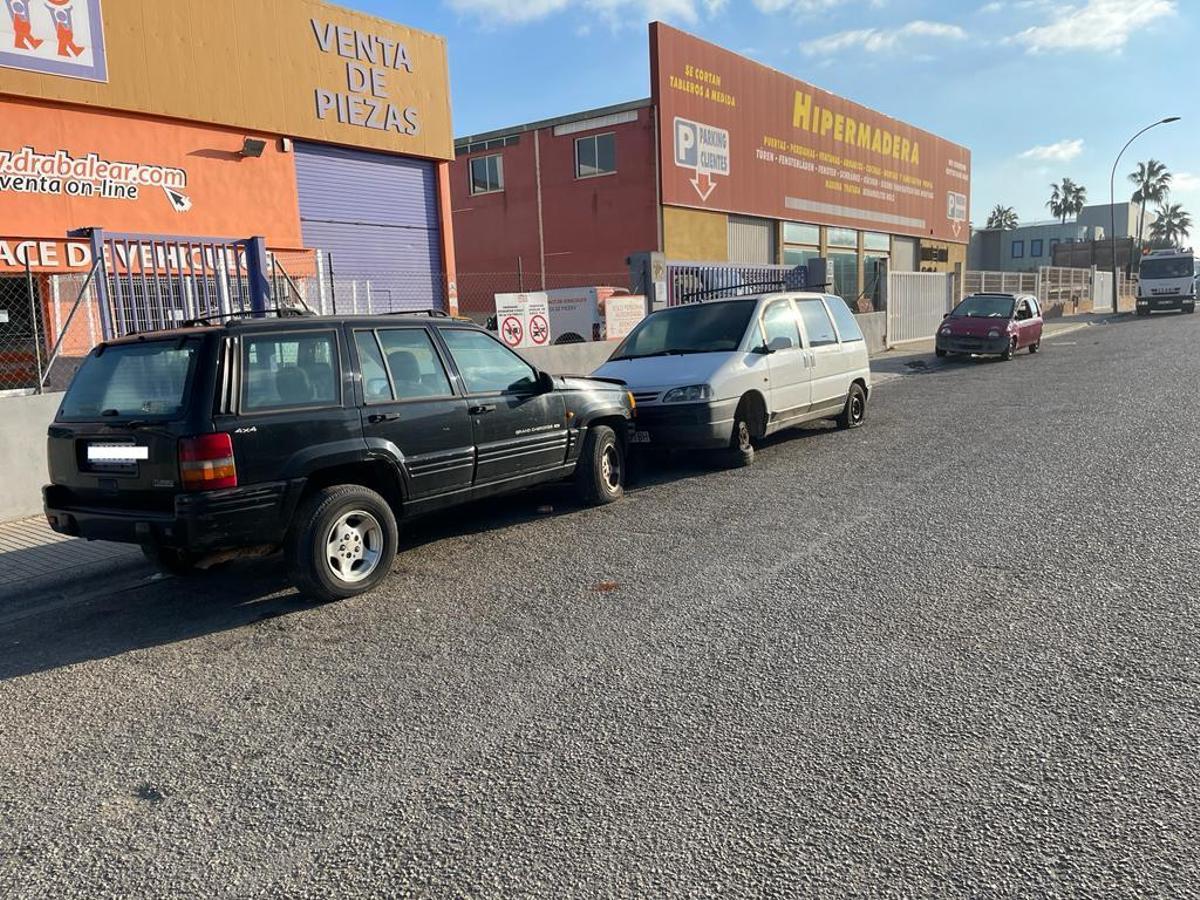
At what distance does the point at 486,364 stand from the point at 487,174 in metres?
26.0

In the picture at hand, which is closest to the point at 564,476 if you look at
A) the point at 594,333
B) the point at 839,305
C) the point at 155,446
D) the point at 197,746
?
the point at 155,446

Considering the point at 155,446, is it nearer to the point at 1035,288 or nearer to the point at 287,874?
the point at 287,874

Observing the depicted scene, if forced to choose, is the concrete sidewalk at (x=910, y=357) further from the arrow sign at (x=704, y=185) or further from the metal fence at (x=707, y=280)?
the arrow sign at (x=704, y=185)

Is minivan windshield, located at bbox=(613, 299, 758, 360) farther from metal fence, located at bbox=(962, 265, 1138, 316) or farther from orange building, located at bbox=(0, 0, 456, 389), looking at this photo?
metal fence, located at bbox=(962, 265, 1138, 316)

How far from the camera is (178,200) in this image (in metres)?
15.6

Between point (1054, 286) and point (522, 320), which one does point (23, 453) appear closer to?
point (522, 320)

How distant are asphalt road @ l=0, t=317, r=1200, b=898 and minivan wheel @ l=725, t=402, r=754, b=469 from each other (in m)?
2.24

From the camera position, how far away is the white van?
8.66m

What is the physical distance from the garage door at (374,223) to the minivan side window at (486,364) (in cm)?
1108

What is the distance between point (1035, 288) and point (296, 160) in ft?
122

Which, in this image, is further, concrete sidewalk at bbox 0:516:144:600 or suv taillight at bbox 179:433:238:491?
concrete sidewalk at bbox 0:516:144:600

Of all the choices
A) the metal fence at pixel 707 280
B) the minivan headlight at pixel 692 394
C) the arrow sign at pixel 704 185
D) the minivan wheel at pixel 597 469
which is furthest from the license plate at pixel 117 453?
the arrow sign at pixel 704 185

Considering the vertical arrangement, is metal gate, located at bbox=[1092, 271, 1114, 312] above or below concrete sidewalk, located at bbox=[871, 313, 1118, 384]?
above

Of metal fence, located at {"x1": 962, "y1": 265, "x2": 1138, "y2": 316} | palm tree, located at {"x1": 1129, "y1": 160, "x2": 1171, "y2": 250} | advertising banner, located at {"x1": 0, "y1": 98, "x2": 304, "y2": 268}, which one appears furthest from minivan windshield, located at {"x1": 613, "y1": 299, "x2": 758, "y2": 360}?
palm tree, located at {"x1": 1129, "y1": 160, "x2": 1171, "y2": 250}
